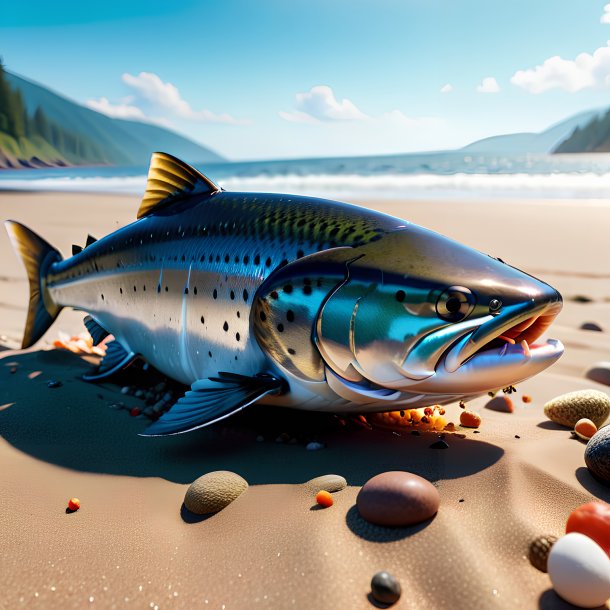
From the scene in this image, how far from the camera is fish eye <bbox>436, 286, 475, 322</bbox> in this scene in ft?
7.60

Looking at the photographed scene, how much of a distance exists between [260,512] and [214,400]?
0.59 m

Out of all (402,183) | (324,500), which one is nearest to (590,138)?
(402,183)

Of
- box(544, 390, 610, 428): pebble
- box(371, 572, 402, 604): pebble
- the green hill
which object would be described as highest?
box(371, 572, 402, 604): pebble

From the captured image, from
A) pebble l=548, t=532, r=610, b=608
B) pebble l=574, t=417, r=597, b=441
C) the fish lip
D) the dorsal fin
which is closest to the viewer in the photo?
pebble l=548, t=532, r=610, b=608

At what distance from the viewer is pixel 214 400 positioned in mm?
2723

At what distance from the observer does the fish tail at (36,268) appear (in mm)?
4449

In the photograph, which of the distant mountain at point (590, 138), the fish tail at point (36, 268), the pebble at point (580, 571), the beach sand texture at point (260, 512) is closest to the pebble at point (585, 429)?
the beach sand texture at point (260, 512)

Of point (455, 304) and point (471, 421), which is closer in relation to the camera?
point (455, 304)

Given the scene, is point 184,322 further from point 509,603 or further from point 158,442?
point 509,603

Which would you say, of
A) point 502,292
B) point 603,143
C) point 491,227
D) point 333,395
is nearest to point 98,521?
point 333,395

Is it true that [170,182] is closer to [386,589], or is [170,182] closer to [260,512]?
[260,512]

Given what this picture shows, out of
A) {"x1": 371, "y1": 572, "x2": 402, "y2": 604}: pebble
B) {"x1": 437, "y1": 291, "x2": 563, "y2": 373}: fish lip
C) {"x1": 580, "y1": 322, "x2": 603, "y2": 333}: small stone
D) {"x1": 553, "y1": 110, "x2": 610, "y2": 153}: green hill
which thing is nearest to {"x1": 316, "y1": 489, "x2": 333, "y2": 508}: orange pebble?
{"x1": 371, "y1": 572, "x2": 402, "y2": 604}: pebble

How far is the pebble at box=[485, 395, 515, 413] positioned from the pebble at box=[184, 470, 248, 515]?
1.95m

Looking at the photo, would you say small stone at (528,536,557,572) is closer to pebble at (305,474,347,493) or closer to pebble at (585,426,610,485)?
pebble at (585,426,610,485)
